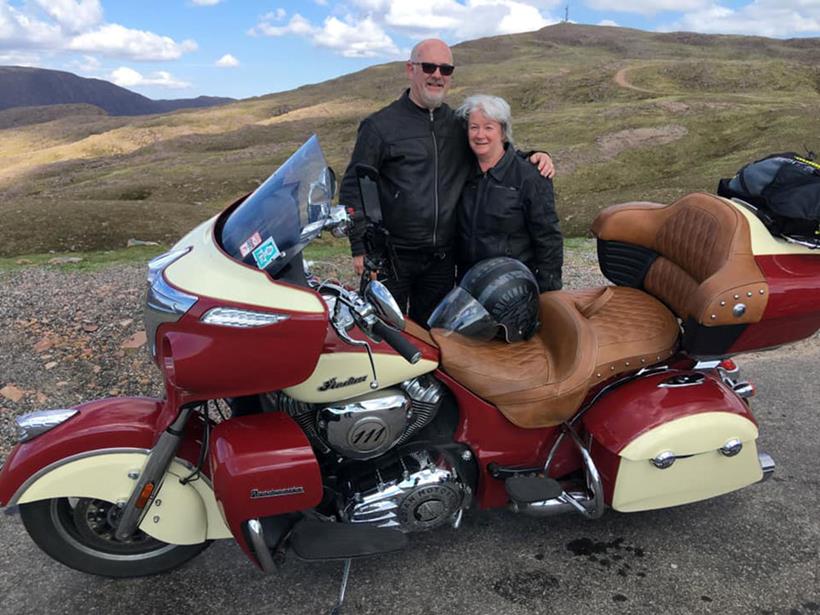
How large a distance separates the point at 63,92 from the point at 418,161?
18859cm

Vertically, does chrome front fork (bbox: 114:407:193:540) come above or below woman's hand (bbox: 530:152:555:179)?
below

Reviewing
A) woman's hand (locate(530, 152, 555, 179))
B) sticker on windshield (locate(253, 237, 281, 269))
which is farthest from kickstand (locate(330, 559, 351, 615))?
woman's hand (locate(530, 152, 555, 179))

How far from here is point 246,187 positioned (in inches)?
850

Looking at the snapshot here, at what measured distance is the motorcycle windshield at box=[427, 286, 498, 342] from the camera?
9.23 feet

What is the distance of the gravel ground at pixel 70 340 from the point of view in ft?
15.1

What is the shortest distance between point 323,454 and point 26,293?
16.6 ft

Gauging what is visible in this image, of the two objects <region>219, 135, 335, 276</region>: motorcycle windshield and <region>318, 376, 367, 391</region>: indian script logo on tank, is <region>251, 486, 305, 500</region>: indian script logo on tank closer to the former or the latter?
<region>318, 376, 367, 391</region>: indian script logo on tank

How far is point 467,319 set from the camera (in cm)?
282

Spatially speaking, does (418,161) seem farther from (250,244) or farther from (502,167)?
(250,244)

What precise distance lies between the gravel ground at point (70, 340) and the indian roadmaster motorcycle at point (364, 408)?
1.85 m

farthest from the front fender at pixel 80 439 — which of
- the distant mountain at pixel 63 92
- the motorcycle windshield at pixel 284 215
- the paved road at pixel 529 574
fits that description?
the distant mountain at pixel 63 92

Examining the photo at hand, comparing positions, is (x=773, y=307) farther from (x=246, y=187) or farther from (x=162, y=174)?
(x=162, y=174)

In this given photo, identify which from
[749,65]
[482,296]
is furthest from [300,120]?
[482,296]

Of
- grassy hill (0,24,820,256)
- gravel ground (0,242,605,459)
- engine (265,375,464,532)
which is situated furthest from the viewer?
grassy hill (0,24,820,256)
